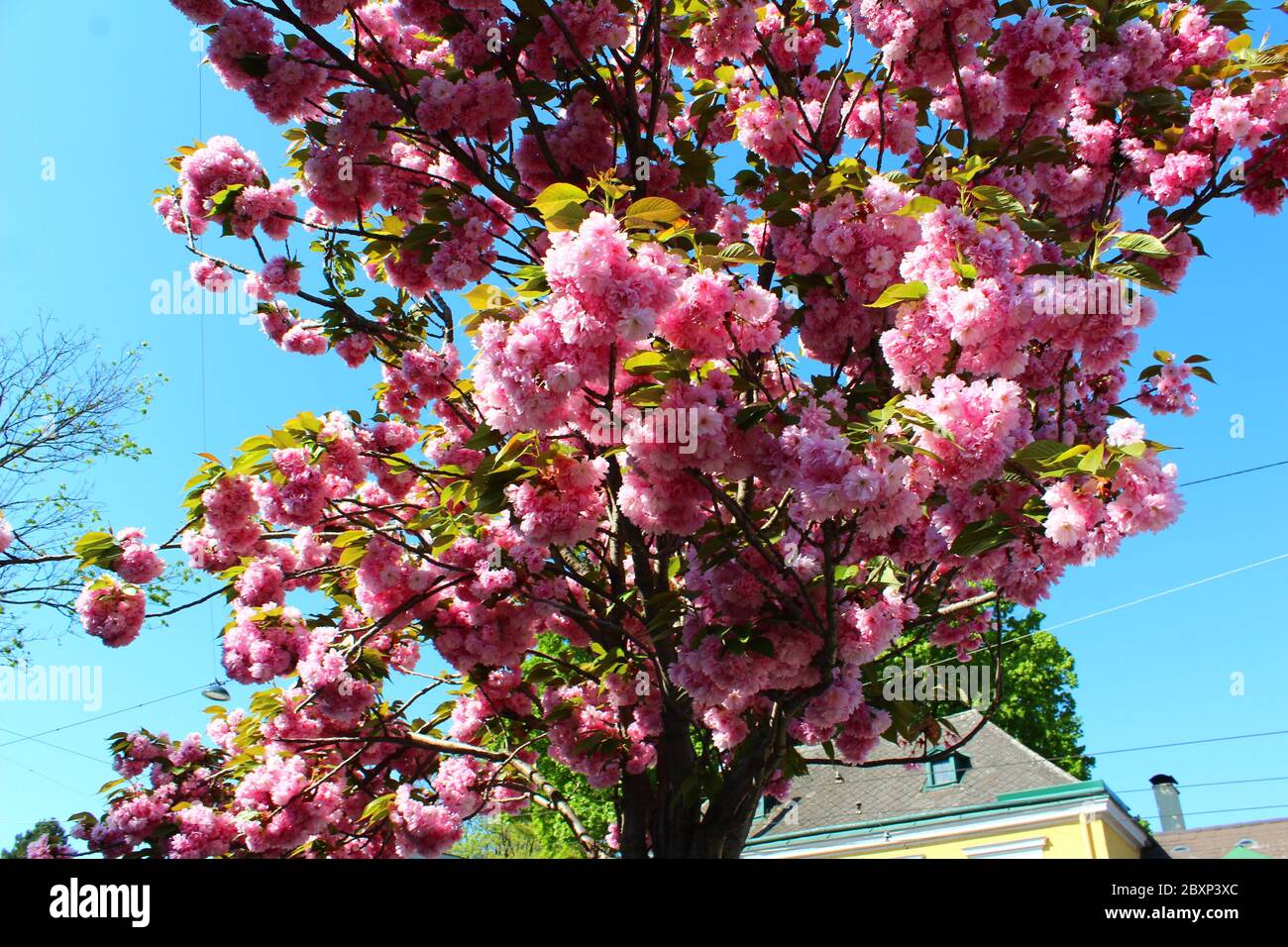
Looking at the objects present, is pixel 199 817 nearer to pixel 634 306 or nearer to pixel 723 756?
pixel 723 756

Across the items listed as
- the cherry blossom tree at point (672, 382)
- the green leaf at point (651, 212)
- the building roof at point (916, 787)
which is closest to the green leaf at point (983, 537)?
the cherry blossom tree at point (672, 382)

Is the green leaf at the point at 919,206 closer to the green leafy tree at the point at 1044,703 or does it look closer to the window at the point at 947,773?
the window at the point at 947,773

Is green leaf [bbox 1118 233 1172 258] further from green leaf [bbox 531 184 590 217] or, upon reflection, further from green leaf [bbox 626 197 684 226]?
green leaf [bbox 531 184 590 217]

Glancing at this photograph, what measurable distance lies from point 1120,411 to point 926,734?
1.92 m

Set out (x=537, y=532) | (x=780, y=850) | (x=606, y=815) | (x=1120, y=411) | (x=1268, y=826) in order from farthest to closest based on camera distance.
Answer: (x=606, y=815)
(x=1268, y=826)
(x=780, y=850)
(x=1120, y=411)
(x=537, y=532)

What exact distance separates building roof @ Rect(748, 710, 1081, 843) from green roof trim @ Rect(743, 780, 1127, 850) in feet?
0.28

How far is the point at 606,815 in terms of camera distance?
61.0 feet

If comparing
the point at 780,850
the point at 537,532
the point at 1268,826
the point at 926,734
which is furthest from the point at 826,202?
the point at 1268,826

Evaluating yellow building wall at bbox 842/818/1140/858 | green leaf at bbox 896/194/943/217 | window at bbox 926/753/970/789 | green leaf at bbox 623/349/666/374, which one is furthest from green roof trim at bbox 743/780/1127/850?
green leaf at bbox 623/349/666/374

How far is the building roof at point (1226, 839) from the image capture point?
51.7 feet

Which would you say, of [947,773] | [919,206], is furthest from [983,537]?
[947,773]

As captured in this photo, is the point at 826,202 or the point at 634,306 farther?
the point at 826,202

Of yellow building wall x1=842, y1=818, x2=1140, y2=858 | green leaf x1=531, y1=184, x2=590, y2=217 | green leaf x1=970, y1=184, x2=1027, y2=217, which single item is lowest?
yellow building wall x1=842, y1=818, x2=1140, y2=858

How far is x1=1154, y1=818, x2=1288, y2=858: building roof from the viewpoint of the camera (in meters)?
15.8
